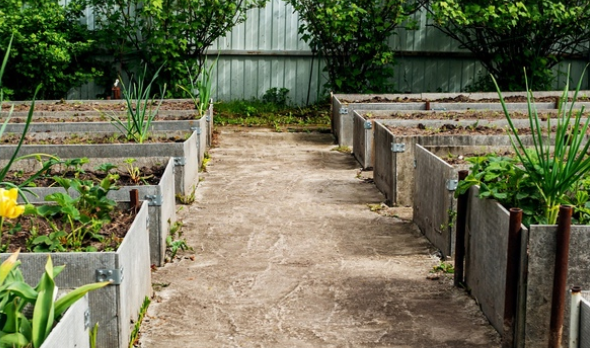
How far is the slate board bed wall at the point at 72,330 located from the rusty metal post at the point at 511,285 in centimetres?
208

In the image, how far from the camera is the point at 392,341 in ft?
15.2

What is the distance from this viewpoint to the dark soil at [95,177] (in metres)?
6.38

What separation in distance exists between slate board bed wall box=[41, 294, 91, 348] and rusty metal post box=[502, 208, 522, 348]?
2.08 m

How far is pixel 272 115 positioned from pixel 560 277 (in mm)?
10048

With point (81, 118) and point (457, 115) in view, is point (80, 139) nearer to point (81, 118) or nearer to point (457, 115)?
point (81, 118)

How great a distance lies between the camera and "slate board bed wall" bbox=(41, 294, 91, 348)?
310cm

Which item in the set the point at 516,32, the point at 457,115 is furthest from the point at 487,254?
the point at 516,32

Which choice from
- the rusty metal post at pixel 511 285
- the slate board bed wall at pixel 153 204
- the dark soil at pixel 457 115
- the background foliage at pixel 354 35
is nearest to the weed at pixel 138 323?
the slate board bed wall at pixel 153 204

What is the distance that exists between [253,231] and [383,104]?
4957 millimetres

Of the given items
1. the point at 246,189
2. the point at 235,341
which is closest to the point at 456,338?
the point at 235,341

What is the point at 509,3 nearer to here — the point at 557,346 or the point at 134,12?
the point at 134,12

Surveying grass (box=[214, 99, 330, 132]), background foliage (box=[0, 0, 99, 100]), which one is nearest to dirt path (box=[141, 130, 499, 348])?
grass (box=[214, 99, 330, 132])

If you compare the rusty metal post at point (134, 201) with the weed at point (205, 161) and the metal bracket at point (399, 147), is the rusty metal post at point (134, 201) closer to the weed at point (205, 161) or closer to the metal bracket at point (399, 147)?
the metal bracket at point (399, 147)

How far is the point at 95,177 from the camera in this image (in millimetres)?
6551
